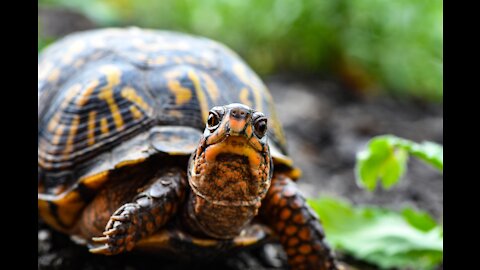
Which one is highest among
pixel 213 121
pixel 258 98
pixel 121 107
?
pixel 258 98

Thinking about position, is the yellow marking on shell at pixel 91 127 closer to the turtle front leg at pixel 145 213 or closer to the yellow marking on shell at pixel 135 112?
the yellow marking on shell at pixel 135 112

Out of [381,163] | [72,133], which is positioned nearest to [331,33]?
[381,163]

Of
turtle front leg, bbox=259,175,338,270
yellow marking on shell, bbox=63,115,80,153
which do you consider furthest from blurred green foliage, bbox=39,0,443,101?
turtle front leg, bbox=259,175,338,270

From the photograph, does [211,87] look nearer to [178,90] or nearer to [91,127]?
[178,90]

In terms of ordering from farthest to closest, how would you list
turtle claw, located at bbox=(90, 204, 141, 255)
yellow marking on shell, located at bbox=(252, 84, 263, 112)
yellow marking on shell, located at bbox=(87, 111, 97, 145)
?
yellow marking on shell, located at bbox=(252, 84, 263, 112) → yellow marking on shell, located at bbox=(87, 111, 97, 145) → turtle claw, located at bbox=(90, 204, 141, 255)

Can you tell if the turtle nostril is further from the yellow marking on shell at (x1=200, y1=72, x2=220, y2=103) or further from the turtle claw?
the yellow marking on shell at (x1=200, y1=72, x2=220, y2=103)

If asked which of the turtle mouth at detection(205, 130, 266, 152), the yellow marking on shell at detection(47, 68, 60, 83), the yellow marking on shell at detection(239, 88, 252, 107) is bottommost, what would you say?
the turtle mouth at detection(205, 130, 266, 152)
